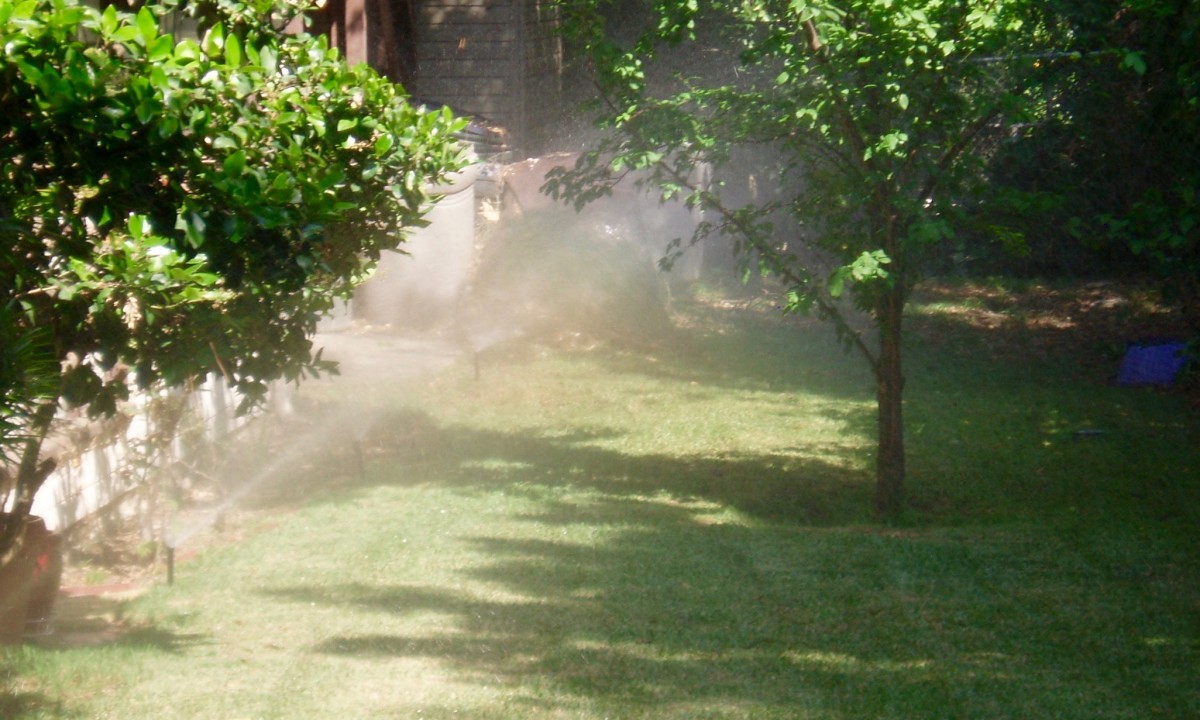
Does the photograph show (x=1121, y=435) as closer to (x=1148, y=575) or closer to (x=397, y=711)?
(x=1148, y=575)

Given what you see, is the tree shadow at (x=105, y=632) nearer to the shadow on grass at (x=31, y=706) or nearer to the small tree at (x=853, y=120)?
the shadow on grass at (x=31, y=706)

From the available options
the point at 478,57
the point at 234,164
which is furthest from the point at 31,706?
the point at 478,57

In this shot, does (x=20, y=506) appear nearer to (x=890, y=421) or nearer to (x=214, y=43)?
(x=214, y=43)

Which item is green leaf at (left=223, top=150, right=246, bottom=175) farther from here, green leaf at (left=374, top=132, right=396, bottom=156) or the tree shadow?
the tree shadow

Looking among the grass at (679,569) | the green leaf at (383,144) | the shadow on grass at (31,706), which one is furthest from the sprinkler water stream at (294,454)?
the green leaf at (383,144)

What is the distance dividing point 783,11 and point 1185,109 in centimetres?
231

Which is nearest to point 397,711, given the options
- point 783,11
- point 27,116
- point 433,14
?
point 27,116

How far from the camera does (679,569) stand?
6453mm

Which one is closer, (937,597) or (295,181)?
(295,181)

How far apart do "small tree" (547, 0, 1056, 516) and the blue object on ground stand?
482 cm

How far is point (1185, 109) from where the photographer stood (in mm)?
6480

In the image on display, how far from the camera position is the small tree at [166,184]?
10.1ft

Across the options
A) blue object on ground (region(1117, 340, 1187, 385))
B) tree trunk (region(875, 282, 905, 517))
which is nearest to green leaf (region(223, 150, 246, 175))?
tree trunk (region(875, 282, 905, 517))

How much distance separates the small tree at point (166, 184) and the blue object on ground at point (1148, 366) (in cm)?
927
